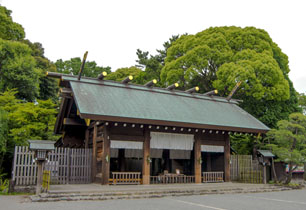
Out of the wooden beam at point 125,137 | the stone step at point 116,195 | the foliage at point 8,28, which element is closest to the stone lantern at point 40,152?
the stone step at point 116,195

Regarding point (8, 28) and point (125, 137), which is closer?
point (125, 137)

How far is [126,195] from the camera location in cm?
953

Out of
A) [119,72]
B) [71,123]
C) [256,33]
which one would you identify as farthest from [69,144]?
[119,72]

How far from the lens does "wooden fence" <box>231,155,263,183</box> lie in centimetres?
1548

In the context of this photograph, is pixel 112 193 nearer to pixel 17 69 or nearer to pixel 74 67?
pixel 17 69

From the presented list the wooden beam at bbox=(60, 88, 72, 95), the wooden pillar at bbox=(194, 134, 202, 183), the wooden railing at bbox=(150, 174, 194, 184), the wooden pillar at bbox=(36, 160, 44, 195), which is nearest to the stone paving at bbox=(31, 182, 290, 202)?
the wooden pillar at bbox=(36, 160, 44, 195)

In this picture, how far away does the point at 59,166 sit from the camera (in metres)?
12.3

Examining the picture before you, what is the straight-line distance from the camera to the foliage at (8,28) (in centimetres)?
2439

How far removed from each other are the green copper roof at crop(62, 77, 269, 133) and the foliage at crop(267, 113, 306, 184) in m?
1.10

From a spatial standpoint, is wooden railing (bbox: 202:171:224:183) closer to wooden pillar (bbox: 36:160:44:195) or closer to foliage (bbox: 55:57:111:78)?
wooden pillar (bbox: 36:160:44:195)

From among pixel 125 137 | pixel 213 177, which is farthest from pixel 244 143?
pixel 125 137

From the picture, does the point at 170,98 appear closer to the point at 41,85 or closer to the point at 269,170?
the point at 269,170

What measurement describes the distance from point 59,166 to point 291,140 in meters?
11.5

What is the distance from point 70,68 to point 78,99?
2885 cm
